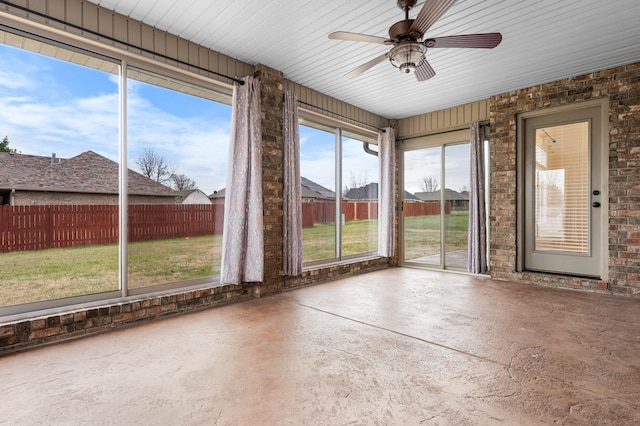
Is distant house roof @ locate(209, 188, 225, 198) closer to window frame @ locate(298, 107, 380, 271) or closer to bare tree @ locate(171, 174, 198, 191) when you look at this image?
bare tree @ locate(171, 174, 198, 191)

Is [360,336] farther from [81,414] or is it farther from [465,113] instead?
[465,113]

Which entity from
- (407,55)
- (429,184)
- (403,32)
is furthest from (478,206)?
(403,32)

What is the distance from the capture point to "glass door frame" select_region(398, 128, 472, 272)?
5.74m

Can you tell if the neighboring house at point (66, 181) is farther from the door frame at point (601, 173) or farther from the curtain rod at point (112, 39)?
the door frame at point (601, 173)

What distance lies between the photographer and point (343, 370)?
220cm

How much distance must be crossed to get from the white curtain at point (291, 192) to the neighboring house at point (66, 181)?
1624mm

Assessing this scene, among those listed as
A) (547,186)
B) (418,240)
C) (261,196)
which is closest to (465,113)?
(547,186)

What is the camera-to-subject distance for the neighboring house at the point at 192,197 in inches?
142

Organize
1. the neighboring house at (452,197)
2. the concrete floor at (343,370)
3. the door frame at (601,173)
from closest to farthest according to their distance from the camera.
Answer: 1. the concrete floor at (343,370)
2. the door frame at (601,173)
3. the neighboring house at (452,197)

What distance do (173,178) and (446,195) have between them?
464 cm

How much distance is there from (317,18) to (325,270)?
342 cm

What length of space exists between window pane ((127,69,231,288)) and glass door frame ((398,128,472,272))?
12.3 ft

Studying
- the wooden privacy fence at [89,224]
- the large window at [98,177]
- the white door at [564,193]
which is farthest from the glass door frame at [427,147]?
the wooden privacy fence at [89,224]

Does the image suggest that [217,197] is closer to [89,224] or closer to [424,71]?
[89,224]
